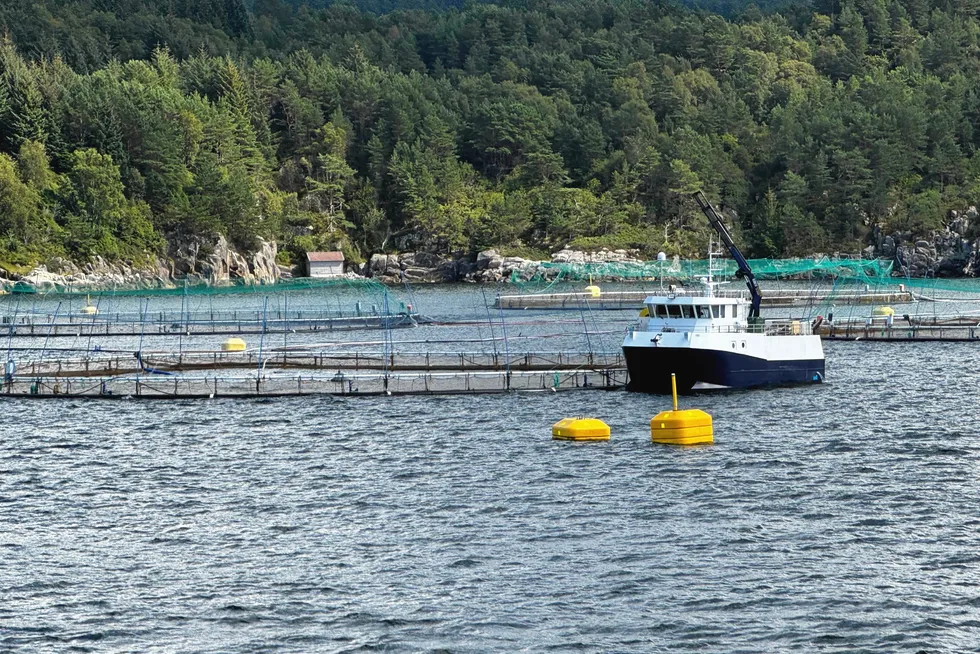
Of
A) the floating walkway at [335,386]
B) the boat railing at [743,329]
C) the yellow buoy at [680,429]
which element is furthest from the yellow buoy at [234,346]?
the yellow buoy at [680,429]

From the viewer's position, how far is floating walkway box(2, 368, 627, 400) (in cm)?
A: 9069

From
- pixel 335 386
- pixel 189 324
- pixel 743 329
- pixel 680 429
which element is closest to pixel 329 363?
pixel 335 386

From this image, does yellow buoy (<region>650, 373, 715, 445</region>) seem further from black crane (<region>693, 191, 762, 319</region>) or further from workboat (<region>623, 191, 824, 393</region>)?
black crane (<region>693, 191, 762, 319</region>)

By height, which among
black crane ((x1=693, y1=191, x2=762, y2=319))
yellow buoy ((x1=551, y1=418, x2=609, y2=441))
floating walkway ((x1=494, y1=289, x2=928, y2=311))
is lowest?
yellow buoy ((x1=551, y1=418, x2=609, y2=441))

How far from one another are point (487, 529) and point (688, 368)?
34.3 m

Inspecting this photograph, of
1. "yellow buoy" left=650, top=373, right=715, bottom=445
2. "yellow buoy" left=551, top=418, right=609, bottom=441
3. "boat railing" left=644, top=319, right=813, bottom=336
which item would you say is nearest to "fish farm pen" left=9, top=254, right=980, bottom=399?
"boat railing" left=644, top=319, right=813, bottom=336

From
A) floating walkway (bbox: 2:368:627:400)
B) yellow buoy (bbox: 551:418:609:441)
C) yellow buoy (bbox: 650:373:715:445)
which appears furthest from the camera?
floating walkway (bbox: 2:368:627:400)

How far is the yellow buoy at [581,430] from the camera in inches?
2876

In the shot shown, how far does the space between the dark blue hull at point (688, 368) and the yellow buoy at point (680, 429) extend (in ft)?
46.3

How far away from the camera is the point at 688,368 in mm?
86938

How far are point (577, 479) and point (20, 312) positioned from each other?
11902 cm

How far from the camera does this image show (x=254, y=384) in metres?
92.1

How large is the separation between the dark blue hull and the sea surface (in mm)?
1454

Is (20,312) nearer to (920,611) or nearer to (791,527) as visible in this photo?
(791,527)
